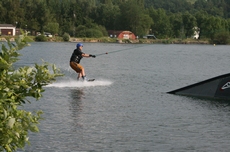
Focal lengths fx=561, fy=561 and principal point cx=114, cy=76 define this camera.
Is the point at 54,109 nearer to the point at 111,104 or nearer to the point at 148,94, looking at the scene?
the point at 111,104

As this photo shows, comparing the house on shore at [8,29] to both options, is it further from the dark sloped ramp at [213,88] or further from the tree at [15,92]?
the tree at [15,92]

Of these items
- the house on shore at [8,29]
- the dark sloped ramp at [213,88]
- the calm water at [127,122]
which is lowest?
the house on shore at [8,29]

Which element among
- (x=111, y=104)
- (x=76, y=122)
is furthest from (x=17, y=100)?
(x=111, y=104)

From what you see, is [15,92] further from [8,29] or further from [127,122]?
[8,29]

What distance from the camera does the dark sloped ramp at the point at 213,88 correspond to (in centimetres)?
2333

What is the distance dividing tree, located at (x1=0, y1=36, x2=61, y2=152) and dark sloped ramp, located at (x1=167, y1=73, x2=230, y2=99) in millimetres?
17277

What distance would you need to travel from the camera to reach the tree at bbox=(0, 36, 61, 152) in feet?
20.5

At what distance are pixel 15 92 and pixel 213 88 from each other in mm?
18406

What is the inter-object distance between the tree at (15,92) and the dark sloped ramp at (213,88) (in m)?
17.3

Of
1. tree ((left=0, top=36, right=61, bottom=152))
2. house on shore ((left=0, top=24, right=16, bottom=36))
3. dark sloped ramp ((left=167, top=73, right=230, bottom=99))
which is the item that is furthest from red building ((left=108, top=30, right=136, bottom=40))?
tree ((left=0, top=36, right=61, bottom=152))

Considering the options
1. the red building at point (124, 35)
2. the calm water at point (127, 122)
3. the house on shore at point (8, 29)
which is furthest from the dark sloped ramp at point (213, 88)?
the red building at point (124, 35)

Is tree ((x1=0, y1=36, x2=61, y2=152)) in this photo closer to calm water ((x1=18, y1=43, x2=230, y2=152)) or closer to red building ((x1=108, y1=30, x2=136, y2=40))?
calm water ((x1=18, y1=43, x2=230, y2=152))

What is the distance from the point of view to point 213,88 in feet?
79.5

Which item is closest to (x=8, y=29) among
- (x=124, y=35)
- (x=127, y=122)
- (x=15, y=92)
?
(x=124, y=35)
